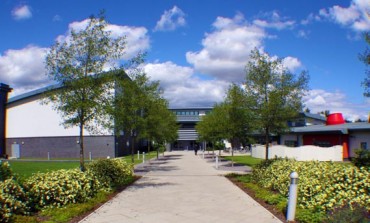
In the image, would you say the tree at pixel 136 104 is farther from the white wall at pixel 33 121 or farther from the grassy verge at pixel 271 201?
the white wall at pixel 33 121

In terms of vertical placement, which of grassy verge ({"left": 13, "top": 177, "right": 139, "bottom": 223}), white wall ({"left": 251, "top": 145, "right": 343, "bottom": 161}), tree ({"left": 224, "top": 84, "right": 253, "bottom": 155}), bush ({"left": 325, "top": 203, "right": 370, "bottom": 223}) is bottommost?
white wall ({"left": 251, "top": 145, "right": 343, "bottom": 161})

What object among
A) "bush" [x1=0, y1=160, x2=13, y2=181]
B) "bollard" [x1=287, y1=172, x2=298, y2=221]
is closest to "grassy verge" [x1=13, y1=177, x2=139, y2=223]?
"bush" [x1=0, y1=160, x2=13, y2=181]

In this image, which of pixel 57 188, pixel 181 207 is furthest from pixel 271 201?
pixel 57 188

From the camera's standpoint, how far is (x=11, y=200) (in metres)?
8.08

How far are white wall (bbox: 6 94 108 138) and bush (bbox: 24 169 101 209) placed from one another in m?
36.3

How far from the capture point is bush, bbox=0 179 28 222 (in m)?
7.58

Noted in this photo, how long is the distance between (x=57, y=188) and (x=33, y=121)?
41.4 meters

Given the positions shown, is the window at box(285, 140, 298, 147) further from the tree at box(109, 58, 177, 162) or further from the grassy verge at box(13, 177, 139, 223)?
the grassy verge at box(13, 177, 139, 223)

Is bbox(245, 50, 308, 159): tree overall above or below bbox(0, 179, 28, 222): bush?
above

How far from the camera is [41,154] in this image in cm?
4762

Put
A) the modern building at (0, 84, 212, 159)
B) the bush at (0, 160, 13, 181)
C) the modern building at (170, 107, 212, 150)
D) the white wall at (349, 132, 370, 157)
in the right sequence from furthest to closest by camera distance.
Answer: the modern building at (170, 107, 212, 150) < the modern building at (0, 84, 212, 159) < the white wall at (349, 132, 370, 157) < the bush at (0, 160, 13, 181)

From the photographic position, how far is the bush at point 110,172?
45.1 ft

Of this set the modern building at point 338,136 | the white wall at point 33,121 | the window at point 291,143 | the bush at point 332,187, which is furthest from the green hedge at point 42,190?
the window at point 291,143

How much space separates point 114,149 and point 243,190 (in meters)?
32.6
